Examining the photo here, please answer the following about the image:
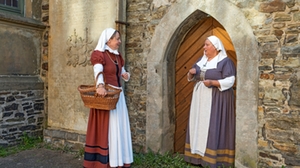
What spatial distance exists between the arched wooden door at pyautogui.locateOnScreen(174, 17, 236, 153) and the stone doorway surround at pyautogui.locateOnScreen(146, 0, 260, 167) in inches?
4.1

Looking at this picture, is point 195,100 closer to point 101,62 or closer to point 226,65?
point 226,65

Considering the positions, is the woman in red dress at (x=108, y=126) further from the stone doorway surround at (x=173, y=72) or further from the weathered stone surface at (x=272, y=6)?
the weathered stone surface at (x=272, y=6)

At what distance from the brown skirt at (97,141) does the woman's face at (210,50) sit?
1.65 m

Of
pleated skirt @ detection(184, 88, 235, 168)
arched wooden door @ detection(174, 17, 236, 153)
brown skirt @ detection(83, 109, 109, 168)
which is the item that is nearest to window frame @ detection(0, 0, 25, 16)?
brown skirt @ detection(83, 109, 109, 168)

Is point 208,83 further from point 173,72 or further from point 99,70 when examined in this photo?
point 99,70

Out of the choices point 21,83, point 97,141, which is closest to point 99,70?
point 97,141

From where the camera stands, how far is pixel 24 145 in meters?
5.48

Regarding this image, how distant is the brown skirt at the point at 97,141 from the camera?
374 centimetres

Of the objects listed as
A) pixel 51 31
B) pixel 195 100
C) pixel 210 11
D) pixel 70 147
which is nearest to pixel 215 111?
pixel 195 100

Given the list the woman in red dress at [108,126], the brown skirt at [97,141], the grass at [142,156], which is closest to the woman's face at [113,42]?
the woman in red dress at [108,126]

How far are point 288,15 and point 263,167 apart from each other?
79.8 inches

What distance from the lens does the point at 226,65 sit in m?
3.87

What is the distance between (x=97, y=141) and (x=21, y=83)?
254cm

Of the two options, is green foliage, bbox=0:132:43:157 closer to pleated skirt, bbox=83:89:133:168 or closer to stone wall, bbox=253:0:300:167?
pleated skirt, bbox=83:89:133:168
